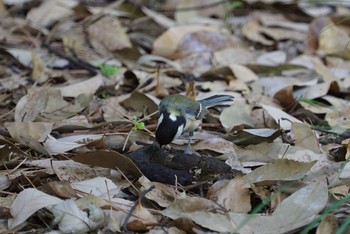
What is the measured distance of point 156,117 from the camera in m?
3.93

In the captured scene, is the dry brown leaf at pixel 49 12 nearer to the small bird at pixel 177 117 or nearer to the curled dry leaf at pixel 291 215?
the small bird at pixel 177 117

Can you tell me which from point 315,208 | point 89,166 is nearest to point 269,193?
point 315,208

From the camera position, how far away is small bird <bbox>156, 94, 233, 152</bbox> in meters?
3.10

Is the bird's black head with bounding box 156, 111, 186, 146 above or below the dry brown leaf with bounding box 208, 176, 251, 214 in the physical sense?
above

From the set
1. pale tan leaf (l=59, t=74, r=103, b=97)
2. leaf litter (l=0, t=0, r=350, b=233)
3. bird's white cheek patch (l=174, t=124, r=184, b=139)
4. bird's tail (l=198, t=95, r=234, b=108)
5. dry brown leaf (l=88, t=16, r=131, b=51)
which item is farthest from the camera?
dry brown leaf (l=88, t=16, r=131, b=51)

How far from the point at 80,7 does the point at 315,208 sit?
11.1 feet

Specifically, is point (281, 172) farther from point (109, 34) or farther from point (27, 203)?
point (109, 34)

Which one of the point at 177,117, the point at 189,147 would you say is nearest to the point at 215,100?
the point at 189,147

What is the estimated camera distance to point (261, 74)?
4.85 metres

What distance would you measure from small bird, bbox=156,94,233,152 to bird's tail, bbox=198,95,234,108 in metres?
0.10

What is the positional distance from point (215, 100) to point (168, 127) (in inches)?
32.7

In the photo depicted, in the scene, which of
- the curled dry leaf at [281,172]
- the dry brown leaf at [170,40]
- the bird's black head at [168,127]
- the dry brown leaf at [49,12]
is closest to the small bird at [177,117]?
the bird's black head at [168,127]

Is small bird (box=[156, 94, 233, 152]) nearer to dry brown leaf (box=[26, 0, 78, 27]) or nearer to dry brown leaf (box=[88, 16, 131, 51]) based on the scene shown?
dry brown leaf (box=[88, 16, 131, 51])

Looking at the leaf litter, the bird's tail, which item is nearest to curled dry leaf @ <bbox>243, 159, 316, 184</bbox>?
the leaf litter
